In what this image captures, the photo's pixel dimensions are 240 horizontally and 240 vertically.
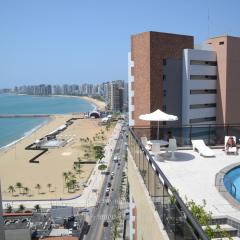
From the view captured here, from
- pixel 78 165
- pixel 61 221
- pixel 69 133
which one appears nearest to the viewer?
pixel 61 221

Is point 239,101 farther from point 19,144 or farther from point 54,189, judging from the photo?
point 19,144

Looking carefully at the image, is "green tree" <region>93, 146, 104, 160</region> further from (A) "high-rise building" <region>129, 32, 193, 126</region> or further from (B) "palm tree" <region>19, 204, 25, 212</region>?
(A) "high-rise building" <region>129, 32, 193, 126</region>

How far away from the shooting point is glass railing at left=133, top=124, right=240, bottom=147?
1248 cm

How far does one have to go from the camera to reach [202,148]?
460 inches

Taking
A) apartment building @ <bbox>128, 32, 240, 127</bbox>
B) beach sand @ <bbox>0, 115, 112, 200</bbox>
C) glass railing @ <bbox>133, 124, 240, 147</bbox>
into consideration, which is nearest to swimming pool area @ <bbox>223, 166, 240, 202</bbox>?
glass railing @ <bbox>133, 124, 240, 147</bbox>

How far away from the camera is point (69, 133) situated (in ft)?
338

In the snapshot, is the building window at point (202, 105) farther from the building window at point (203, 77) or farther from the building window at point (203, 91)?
the building window at point (203, 77)

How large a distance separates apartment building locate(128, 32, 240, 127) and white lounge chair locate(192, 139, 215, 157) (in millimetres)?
12972

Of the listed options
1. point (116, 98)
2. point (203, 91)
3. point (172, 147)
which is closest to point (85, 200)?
point (203, 91)

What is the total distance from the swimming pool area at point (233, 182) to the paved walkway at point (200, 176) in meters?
0.31

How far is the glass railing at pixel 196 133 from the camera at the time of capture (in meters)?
12.5

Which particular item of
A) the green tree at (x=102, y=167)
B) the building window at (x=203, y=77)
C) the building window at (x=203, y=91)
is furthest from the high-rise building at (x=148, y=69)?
the green tree at (x=102, y=167)

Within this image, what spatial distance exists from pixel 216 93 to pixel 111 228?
16.9m

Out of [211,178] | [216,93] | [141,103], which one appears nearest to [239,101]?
[216,93]
